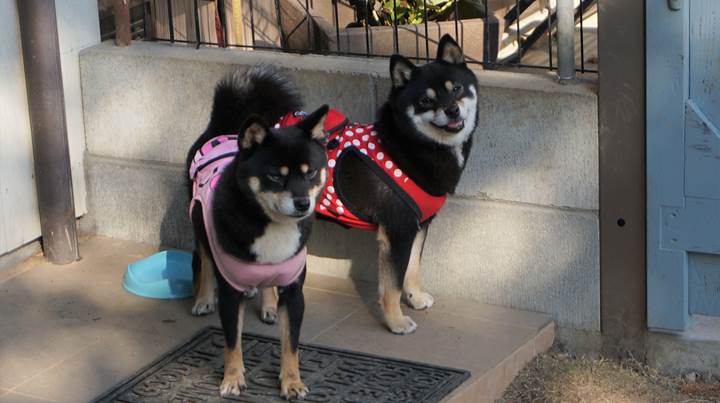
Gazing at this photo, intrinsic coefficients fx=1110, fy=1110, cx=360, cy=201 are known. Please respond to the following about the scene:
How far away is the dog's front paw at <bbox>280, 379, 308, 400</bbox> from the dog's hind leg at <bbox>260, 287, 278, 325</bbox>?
2.43 feet

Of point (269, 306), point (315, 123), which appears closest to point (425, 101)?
point (315, 123)

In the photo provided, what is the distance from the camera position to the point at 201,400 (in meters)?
4.34

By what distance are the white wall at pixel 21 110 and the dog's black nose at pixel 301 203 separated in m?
2.28

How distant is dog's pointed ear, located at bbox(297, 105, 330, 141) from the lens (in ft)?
13.3

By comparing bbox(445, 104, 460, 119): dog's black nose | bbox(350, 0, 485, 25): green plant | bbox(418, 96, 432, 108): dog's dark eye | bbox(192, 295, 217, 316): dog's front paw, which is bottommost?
bbox(192, 295, 217, 316): dog's front paw

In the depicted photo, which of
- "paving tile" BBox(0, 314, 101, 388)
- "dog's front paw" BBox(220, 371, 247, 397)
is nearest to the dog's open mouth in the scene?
"dog's front paw" BBox(220, 371, 247, 397)

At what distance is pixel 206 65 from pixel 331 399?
81.8 inches

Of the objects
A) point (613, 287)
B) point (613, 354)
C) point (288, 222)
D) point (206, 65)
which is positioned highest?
point (206, 65)

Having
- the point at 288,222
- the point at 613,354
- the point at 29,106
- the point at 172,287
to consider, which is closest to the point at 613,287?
the point at 613,354

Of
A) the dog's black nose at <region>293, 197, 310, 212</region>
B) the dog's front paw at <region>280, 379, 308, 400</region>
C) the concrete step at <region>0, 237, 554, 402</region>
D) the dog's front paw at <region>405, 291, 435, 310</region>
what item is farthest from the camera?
the dog's front paw at <region>405, 291, 435, 310</region>

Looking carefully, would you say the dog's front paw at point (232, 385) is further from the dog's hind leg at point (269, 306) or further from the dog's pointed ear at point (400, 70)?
the dog's pointed ear at point (400, 70)

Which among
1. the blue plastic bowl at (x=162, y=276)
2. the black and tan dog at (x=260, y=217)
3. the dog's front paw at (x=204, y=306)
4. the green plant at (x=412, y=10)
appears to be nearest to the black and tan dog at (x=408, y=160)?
the black and tan dog at (x=260, y=217)

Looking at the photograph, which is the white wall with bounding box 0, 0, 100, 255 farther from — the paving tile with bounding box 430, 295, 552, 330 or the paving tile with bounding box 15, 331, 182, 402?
the paving tile with bounding box 430, 295, 552, 330

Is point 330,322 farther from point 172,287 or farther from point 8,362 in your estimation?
point 8,362
